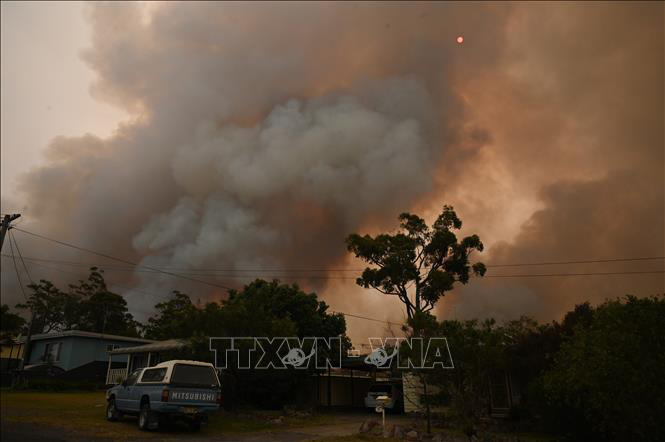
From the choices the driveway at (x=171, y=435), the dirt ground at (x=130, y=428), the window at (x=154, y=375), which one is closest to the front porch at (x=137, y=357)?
the dirt ground at (x=130, y=428)

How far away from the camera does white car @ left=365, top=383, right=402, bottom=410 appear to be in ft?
94.4

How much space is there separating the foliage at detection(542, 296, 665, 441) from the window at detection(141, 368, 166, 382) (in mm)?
12078

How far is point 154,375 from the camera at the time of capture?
1551 cm

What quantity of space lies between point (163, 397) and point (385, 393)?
59.5 feet

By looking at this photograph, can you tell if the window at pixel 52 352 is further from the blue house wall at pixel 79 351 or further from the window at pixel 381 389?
the window at pixel 381 389

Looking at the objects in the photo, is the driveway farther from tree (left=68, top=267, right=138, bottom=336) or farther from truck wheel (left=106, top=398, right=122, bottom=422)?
tree (left=68, top=267, right=138, bottom=336)

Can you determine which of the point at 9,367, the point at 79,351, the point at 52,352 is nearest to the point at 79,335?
the point at 79,351

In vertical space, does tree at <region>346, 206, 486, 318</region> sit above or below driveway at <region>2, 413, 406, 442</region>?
above

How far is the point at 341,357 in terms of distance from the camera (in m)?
30.6

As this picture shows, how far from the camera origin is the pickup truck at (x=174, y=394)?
1445 centimetres

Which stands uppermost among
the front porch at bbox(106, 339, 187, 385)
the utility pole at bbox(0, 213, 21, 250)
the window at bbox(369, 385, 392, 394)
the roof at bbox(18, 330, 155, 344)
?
the utility pole at bbox(0, 213, 21, 250)

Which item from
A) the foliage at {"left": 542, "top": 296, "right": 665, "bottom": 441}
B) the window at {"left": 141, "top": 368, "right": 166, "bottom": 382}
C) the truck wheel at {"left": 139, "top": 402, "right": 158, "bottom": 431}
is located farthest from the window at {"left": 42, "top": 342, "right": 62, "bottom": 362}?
the foliage at {"left": 542, "top": 296, "right": 665, "bottom": 441}

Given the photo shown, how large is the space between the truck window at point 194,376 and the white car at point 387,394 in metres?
15.6

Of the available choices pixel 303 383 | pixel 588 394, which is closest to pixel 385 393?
pixel 303 383
